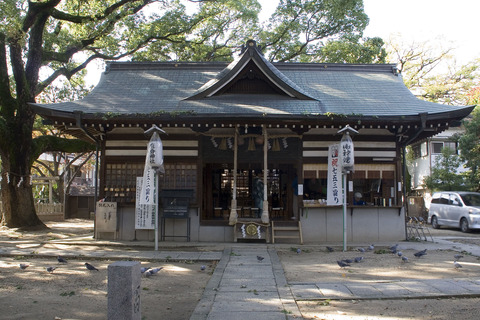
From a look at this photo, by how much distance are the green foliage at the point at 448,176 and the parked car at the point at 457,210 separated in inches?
111

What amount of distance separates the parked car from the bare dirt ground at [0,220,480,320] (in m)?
7.82

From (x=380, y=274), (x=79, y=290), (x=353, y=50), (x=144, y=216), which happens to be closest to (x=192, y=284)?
(x=79, y=290)

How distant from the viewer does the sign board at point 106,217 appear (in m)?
12.3

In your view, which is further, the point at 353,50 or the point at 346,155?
the point at 353,50

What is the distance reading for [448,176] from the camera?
73.9 feet

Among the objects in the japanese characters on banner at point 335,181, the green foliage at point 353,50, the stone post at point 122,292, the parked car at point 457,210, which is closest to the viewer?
the stone post at point 122,292

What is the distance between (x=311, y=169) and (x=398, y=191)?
301 centimetres

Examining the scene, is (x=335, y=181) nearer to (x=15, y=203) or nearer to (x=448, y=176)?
(x=15, y=203)

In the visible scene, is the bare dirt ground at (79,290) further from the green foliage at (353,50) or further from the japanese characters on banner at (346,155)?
the green foliage at (353,50)

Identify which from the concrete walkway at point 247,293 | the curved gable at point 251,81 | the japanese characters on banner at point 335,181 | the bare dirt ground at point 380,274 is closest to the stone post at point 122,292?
the concrete walkway at point 247,293

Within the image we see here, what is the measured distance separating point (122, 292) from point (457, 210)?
59.1ft

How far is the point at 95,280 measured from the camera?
7.62 m

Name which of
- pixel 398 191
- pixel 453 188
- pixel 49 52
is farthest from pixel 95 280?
pixel 453 188

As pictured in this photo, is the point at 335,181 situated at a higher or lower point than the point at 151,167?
lower
